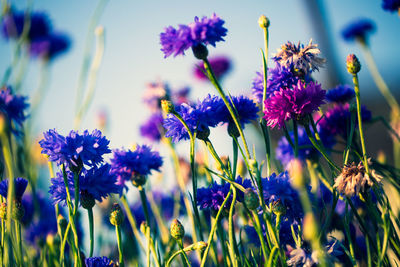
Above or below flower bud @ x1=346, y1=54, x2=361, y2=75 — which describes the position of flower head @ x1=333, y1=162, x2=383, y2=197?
below

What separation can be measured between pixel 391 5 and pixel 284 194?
0.60 m

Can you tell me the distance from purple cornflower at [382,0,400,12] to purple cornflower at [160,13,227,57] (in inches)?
19.7

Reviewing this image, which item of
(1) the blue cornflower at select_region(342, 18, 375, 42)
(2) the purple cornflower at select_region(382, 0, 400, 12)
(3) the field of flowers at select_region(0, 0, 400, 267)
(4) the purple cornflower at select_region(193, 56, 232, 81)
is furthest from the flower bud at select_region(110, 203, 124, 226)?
(4) the purple cornflower at select_region(193, 56, 232, 81)

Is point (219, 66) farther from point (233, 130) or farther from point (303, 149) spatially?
point (233, 130)

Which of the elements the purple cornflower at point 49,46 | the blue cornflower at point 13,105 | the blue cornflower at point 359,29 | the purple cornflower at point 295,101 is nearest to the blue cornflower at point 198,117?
the purple cornflower at point 295,101

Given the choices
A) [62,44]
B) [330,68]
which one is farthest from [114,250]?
[330,68]

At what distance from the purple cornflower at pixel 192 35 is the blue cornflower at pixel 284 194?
273mm

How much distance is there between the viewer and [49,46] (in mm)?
1821

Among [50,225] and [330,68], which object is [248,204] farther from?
[330,68]

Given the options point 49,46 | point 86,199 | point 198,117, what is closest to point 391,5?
point 198,117

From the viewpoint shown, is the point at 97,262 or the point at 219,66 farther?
the point at 219,66

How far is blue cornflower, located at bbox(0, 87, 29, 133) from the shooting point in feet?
3.20

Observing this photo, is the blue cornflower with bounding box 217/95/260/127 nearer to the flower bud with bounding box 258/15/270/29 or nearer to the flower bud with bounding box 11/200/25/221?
the flower bud with bounding box 258/15/270/29

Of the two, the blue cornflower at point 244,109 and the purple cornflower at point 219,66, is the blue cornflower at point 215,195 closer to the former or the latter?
the blue cornflower at point 244,109
